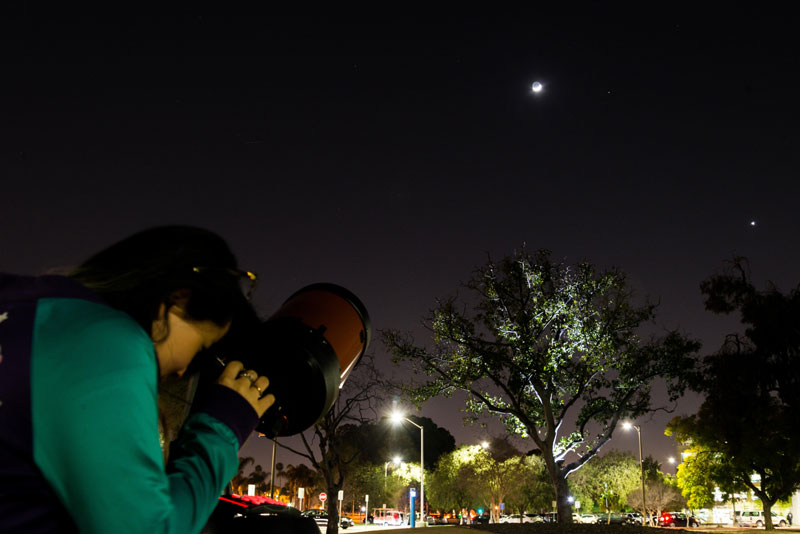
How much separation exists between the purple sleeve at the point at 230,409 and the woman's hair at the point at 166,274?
0.18 meters

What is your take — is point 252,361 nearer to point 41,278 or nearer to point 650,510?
point 41,278

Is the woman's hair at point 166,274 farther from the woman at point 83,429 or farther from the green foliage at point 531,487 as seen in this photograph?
the green foliage at point 531,487

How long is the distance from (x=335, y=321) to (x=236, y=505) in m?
0.81

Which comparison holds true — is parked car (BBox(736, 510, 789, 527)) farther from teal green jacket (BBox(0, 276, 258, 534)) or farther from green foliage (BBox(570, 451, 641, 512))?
teal green jacket (BBox(0, 276, 258, 534))

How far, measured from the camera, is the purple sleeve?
1.26 metres

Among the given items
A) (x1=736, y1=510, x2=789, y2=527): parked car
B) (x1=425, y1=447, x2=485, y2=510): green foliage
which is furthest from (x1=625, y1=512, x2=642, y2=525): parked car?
(x1=425, y1=447, x2=485, y2=510): green foliage

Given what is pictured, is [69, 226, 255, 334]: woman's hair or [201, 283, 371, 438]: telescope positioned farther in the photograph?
[201, 283, 371, 438]: telescope

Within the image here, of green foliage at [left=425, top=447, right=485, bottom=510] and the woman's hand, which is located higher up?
the woman's hand

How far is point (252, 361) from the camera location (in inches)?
65.4

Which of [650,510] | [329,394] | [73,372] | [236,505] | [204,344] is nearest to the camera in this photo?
[73,372]

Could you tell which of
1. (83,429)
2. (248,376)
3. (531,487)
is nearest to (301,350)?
(248,376)

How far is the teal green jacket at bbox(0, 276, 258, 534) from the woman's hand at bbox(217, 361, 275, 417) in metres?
0.30

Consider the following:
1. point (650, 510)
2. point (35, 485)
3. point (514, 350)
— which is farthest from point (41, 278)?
point (650, 510)

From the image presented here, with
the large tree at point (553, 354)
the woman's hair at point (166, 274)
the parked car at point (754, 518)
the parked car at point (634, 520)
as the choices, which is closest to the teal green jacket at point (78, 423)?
the woman's hair at point (166, 274)
